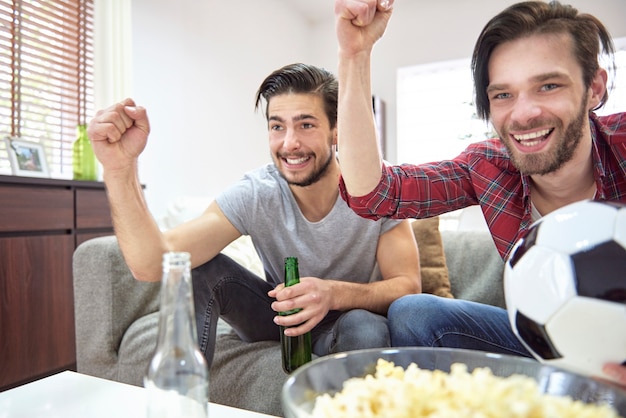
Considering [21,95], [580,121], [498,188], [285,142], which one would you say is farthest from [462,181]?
[21,95]

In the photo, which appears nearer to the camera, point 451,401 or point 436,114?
point 451,401

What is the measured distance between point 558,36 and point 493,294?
930 mm

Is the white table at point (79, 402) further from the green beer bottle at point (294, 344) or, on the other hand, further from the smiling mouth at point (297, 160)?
the smiling mouth at point (297, 160)

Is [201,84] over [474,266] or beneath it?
over

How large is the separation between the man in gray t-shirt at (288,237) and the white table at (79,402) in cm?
35

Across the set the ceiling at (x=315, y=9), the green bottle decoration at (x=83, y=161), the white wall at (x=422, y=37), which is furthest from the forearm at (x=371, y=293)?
the ceiling at (x=315, y=9)

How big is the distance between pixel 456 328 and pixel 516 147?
16.2 inches

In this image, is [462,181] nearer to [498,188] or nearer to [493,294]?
[498,188]

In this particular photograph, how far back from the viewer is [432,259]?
5.48ft

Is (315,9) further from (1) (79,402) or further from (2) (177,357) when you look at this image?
(2) (177,357)

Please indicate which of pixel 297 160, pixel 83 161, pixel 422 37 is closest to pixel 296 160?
pixel 297 160

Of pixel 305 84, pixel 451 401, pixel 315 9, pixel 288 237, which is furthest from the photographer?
pixel 315 9

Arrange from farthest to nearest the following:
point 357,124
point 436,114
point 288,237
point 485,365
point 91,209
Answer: point 436,114, point 91,209, point 288,237, point 357,124, point 485,365

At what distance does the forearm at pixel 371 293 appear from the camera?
1191mm
